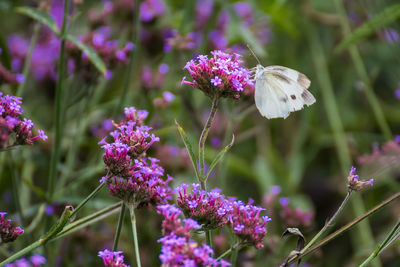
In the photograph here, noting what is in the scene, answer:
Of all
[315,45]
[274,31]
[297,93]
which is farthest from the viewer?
[274,31]

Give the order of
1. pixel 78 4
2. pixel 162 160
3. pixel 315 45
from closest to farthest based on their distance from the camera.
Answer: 1. pixel 78 4
2. pixel 162 160
3. pixel 315 45

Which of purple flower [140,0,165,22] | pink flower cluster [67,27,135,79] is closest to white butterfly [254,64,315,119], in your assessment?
pink flower cluster [67,27,135,79]

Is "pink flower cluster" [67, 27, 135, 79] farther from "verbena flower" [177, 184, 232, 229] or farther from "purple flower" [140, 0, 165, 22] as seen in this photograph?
"verbena flower" [177, 184, 232, 229]

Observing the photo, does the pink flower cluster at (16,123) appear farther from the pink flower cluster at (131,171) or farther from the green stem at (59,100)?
the green stem at (59,100)

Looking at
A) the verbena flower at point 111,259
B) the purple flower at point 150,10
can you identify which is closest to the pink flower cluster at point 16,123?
the verbena flower at point 111,259

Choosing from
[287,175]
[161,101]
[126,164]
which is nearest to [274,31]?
[287,175]

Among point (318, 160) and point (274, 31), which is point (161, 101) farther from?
point (274, 31)

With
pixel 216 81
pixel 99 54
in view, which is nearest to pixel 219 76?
pixel 216 81

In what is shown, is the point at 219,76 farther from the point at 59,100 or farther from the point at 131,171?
the point at 59,100
